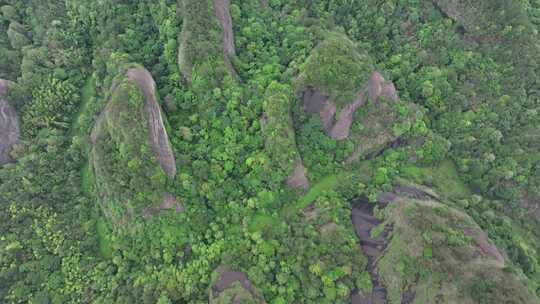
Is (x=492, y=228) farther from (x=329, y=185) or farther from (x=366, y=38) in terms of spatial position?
(x=366, y=38)

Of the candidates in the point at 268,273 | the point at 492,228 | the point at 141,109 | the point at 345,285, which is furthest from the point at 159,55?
the point at 492,228

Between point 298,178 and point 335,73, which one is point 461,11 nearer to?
point 335,73

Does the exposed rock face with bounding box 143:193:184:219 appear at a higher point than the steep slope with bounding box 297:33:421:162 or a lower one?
lower

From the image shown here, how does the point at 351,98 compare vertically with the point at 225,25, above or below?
below

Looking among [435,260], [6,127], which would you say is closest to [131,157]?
[6,127]

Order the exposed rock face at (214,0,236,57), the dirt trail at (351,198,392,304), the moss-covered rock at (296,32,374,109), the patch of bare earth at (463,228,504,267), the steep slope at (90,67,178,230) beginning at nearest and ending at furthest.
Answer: the patch of bare earth at (463,228,504,267)
the dirt trail at (351,198,392,304)
the steep slope at (90,67,178,230)
the moss-covered rock at (296,32,374,109)
the exposed rock face at (214,0,236,57)

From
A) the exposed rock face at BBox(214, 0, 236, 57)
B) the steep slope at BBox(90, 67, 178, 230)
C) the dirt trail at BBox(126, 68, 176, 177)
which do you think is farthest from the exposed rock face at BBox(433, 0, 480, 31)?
the steep slope at BBox(90, 67, 178, 230)

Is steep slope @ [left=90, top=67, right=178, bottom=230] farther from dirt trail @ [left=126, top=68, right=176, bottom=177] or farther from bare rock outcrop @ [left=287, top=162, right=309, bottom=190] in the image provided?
bare rock outcrop @ [left=287, top=162, right=309, bottom=190]
